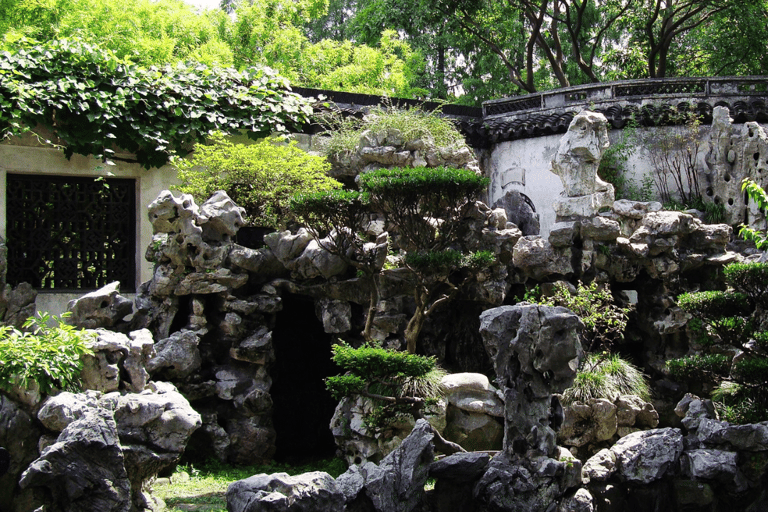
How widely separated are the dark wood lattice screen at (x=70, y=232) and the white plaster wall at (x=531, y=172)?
22.6ft

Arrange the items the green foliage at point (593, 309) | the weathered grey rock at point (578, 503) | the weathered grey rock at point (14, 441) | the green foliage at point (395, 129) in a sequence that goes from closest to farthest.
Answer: the weathered grey rock at point (578, 503) → the weathered grey rock at point (14, 441) → the green foliage at point (593, 309) → the green foliage at point (395, 129)

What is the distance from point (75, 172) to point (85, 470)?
22.4 ft

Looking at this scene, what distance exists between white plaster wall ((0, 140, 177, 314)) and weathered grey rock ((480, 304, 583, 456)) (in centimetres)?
683

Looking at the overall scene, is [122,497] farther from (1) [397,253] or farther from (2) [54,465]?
(1) [397,253]

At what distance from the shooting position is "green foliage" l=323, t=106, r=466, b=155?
11.6 meters

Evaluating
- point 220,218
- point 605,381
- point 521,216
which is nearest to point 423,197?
point 220,218

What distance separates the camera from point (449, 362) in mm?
11172

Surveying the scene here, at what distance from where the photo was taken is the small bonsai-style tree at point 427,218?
30.9ft

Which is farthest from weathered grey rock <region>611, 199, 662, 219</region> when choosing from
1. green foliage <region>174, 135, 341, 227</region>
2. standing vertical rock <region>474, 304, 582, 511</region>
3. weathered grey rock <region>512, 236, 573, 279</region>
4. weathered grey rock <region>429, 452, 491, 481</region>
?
weathered grey rock <region>429, 452, 491, 481</region>

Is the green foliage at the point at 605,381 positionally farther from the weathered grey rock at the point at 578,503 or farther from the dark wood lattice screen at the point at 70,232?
the dark wood lattice screen at the point at 70,232

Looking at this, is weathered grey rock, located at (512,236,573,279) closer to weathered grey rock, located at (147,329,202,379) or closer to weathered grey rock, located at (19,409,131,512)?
weathered grey rock, located at (147,329,202,379)

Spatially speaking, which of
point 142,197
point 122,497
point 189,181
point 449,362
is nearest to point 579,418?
point 449,362

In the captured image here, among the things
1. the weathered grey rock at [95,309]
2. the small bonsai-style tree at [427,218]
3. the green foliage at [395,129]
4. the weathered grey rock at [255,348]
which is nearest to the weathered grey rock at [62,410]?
the weathered grey rock at [95,309]

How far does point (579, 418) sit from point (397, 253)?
3.39 meters
